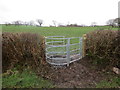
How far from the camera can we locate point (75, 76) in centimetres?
421

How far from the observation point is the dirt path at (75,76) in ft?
12.5

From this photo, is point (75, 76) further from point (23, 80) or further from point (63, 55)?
point (23, 80)

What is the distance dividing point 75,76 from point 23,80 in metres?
2.17

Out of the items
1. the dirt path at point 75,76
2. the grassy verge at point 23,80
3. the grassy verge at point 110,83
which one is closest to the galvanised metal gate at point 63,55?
the dirt path at point 75,76

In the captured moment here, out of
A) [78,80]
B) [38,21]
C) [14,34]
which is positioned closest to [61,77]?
[78,80]

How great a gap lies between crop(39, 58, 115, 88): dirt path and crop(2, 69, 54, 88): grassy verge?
15.0 inches

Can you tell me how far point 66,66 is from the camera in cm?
478

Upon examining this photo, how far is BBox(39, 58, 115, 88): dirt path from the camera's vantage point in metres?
3.80

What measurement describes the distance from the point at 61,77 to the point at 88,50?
2.29 meters

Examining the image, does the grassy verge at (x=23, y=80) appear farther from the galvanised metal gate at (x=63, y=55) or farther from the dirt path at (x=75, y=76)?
the galvanised metal gate at (x=63, y=55)

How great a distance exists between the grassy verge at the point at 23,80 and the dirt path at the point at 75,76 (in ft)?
1.25

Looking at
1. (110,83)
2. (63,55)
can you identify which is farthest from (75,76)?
(63,55)

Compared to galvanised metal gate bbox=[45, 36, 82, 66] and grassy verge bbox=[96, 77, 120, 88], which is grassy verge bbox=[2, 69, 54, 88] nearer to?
galvanised metal gate bbox=[45, 36, 82, 66]

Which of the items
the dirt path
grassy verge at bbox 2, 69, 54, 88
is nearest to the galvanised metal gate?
the dirt path
